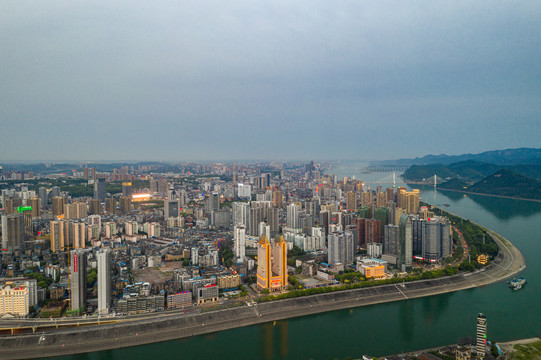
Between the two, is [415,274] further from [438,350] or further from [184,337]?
[184,337]

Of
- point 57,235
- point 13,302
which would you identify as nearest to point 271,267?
point 13,302

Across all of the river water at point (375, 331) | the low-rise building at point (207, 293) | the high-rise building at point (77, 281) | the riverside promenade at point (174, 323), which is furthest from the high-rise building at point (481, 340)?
the high-rise building at point (77, 281)

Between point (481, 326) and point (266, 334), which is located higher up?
point (481, 326)

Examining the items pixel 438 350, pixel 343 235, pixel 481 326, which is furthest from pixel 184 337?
pixel 343 235

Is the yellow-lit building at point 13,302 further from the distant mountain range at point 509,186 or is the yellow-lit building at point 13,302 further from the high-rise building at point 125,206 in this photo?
the distant mountain range at point 509,186

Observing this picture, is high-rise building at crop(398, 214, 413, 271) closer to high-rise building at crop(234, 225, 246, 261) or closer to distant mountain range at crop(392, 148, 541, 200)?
high-rise building at crop(234, 225, 246, 261)

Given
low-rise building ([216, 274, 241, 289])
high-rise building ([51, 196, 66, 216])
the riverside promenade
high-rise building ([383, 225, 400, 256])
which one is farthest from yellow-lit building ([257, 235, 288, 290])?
high-rise building ([51, 196, 66, 216])

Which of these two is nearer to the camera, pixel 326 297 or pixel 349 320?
pixel 349 320
